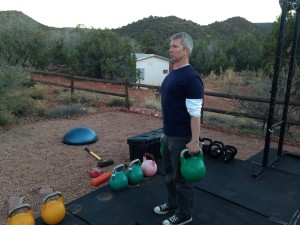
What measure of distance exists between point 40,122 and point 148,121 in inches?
108

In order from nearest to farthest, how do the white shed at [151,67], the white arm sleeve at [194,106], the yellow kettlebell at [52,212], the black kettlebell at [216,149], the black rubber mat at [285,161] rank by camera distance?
the white arm sleeve at [194,106], the yellow kettlebell at [52,212], the black rubber mat at [285,161], the black kettlebell at [216,149], the white shed at [151,67]

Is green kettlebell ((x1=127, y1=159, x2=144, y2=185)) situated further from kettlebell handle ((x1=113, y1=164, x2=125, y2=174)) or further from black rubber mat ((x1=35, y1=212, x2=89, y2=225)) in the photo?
black rubber mat ((x1=35, y1=212, x2=89, y2=225))

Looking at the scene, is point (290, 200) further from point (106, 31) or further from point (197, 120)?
point (106, 31)

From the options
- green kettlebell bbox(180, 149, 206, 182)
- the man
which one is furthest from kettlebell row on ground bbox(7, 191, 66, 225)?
green kettlebell bbox(180, 149, 206, 182)

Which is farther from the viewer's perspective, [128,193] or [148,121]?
[148,121]

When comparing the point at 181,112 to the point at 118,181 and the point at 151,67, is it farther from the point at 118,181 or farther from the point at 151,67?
the point at 151,67

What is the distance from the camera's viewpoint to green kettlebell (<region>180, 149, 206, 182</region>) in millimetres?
2375

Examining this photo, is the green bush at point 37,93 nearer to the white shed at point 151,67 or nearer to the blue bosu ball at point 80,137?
the blue bosu ball at point 80,137

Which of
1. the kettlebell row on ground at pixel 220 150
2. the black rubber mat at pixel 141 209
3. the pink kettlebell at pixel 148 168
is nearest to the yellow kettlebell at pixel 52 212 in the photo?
the black rubber mat at pixel 141 209

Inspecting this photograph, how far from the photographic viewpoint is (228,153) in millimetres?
4305

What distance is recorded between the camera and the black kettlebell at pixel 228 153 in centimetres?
425

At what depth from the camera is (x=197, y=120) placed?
230 cm

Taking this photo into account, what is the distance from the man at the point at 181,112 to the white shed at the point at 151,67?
814 inches

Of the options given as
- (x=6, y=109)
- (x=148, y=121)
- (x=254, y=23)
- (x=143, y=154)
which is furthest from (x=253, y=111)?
(x=254, y=23)
